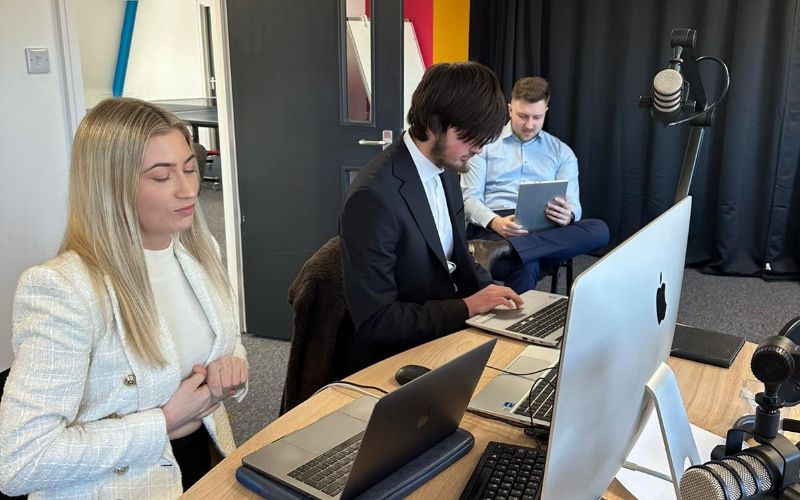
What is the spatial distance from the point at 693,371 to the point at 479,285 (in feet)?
2.20

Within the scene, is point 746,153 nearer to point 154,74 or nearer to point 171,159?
point 171,159

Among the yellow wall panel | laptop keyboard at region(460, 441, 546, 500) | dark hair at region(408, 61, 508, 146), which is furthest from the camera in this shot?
the yellow wall panel

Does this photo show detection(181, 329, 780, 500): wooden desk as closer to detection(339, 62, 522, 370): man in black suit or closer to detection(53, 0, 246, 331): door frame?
detection(339, 62, 522, 370): man in black suit

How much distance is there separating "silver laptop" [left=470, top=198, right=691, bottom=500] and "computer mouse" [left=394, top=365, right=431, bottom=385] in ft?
1.54

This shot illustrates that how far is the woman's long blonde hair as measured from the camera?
1.25 metres

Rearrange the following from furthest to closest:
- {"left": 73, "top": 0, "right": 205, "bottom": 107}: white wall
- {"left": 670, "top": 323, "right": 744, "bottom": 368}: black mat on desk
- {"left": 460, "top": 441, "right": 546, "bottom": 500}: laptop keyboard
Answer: {"left": 73, "top": 0, "right": 205, "bottom": 107}: white wall, {"left": 670, "top": 323, "right": 744, "bottom": 368}: black mat on desk, {"left": 460, "top": 441, "right": 546, "bottom": 500}: laptop keyboard

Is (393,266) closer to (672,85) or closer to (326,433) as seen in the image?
(326,433)

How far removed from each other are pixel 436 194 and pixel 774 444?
1350 millimetres

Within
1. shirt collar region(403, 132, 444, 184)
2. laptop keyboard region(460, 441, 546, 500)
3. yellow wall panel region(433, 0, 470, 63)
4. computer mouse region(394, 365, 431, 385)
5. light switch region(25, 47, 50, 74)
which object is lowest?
laptop keyboard region(460, 441, 546, 500)

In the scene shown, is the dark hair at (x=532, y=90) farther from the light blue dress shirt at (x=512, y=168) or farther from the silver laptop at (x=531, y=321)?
the silver laptop at (x=531, y=321)

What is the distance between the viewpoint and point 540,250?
297 centimetres

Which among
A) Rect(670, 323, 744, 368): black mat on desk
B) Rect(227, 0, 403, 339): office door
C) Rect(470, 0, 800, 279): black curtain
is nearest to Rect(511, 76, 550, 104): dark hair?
Rect(227, 0, 403, 339): office door

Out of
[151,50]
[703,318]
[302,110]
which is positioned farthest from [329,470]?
[151,50]

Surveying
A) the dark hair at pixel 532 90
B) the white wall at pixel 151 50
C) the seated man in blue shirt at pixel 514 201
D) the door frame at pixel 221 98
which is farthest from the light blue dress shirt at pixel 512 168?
the white wall at pixel 151 50
